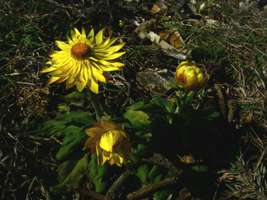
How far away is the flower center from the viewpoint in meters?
2.60

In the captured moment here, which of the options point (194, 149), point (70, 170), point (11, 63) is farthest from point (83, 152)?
point (11, 63)

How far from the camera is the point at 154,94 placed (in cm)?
339

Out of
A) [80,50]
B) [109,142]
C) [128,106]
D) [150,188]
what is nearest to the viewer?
[109,142]

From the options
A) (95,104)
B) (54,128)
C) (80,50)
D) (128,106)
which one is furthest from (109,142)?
(128,106)

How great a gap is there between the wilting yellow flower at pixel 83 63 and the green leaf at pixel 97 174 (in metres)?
0.49

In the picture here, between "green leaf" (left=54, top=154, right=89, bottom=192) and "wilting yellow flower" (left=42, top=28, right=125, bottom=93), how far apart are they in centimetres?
52

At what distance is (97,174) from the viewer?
274 centimetres

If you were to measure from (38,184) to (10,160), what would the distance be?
0.73 feet

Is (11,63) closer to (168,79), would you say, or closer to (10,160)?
(10,160)

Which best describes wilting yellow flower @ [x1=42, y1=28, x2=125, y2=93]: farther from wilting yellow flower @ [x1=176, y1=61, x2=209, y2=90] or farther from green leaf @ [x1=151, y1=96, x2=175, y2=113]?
green leaf @ [x1=151, y1=96, x2=175, y2=113]

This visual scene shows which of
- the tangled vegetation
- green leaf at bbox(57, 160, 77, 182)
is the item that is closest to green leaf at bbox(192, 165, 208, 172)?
the tangled vegetation

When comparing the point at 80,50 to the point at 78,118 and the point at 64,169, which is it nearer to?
the point at 78,118

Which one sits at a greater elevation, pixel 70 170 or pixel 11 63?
pixel 11 63

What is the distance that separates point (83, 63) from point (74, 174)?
2.21 ft
